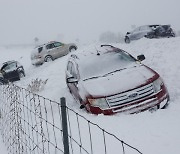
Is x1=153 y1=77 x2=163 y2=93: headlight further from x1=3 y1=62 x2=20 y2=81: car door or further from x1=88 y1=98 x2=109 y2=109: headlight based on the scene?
x1=3 y1=62 x2=20 y2=81: car door

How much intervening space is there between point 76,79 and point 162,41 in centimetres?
705

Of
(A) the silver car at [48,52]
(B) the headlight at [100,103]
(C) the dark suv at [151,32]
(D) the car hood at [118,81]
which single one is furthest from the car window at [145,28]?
(B) the headlight at [100,103]

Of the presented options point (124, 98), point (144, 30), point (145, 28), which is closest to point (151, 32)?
point (144, 30)

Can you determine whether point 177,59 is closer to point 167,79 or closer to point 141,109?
point 167,79

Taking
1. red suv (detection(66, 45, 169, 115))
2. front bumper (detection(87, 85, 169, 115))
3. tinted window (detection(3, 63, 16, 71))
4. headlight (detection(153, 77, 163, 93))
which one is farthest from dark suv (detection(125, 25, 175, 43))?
front bumper (detection(87, 85, 169, 115))

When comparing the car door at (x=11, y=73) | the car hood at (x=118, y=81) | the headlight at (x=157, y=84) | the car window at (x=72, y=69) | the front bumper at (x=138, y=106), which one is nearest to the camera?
the front bumper at (x=138, y=106)

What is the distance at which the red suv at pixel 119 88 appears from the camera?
6.87 metres

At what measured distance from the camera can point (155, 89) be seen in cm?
712

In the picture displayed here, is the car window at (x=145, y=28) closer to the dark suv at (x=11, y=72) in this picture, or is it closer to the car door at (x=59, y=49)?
the car door at (x=59, y=49)

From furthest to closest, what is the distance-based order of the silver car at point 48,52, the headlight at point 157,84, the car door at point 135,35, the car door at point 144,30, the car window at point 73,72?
the silver car at point 48,52, the car door at point 135,35, the car door at point 144,30, the car window at point 73,72, the headlight at point 157,84

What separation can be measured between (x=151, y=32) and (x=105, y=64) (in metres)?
14.8

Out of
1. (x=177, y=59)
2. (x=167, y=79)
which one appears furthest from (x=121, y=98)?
(x=177, y=59)

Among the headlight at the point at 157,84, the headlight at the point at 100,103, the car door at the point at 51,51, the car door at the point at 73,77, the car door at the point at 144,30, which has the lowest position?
the car door at the point at 51,51

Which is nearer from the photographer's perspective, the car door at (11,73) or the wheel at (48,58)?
the car door at (11,73)
